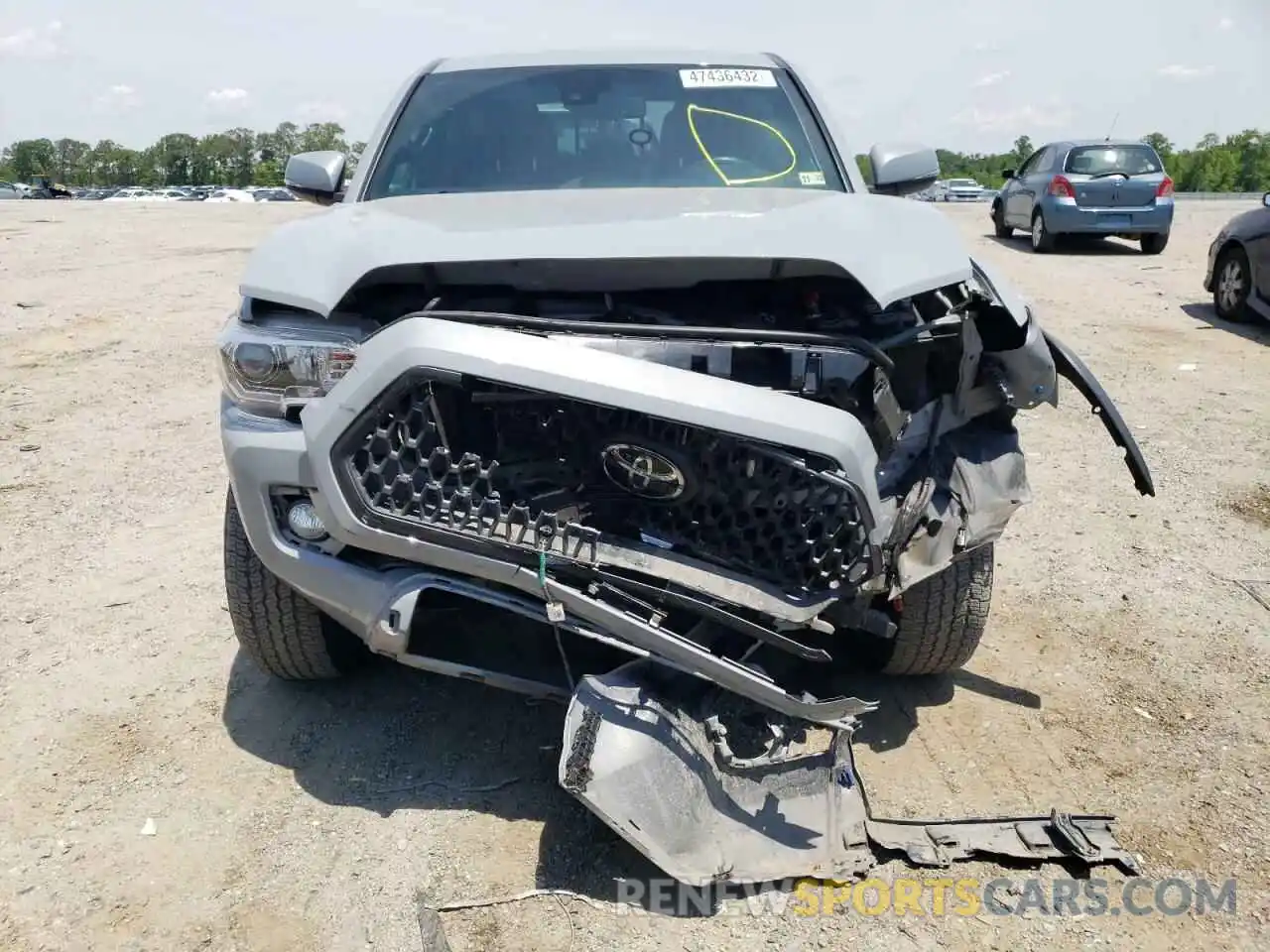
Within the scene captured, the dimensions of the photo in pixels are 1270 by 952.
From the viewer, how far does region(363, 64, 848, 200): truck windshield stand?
3.51 metres

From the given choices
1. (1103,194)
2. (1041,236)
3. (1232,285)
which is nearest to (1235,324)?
(1232,285)

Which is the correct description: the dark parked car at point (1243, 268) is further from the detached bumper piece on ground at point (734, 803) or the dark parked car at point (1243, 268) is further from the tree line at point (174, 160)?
the tree line at point (174, 160)

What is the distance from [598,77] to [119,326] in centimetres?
646

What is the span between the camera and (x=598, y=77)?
3.89 m

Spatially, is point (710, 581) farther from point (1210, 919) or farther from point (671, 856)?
point (1210, 919)

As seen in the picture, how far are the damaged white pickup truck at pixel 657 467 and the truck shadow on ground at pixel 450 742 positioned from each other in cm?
25

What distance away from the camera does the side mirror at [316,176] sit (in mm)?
3945

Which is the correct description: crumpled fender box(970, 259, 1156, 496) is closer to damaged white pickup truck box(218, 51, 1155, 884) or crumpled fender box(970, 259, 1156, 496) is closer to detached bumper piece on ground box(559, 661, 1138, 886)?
damaged white pickup truck box(218, 51, 1155, 884)

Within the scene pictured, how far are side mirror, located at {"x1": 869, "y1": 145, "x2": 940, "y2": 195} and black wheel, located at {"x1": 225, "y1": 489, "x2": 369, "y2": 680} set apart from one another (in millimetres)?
2668

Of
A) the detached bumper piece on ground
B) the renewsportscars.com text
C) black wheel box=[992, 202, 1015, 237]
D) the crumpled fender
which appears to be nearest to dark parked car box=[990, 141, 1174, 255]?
black wheel box=[992, 202, 1015, 237]

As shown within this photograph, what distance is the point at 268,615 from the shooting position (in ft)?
9.26

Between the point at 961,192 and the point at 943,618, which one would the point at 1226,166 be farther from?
the point at 943,618

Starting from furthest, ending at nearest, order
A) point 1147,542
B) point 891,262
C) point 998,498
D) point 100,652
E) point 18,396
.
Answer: point 18,396, point 1147,542, point 100,652, point 998,498, point 891,262

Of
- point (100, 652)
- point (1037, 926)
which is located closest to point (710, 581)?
point (1037, 926)
